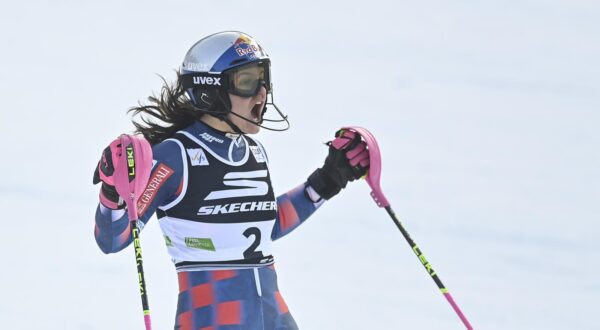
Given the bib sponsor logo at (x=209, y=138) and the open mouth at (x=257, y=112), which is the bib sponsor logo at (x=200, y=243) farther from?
the open mouth at (x=257, y=112)

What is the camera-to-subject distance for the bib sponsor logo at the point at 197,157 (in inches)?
230

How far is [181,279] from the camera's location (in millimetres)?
5938

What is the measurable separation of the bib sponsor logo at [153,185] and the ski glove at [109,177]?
0.62 feet

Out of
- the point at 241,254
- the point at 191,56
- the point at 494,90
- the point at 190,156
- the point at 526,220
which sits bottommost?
the point at 241,254

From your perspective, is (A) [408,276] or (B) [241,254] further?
(A) [408,276]

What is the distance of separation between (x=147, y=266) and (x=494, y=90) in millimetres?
5070

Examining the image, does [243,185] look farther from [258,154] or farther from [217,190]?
[258,154]

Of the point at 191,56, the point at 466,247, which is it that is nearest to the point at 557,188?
the point at 466,247

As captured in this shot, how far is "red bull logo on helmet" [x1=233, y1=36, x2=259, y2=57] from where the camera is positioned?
236 inches

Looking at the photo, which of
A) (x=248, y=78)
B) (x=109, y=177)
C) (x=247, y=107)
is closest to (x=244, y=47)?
(x=248, y=78)

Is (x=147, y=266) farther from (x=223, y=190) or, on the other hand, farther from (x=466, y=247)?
(x=223, y=190)

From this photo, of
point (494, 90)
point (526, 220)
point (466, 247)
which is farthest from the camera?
point (494, 90)

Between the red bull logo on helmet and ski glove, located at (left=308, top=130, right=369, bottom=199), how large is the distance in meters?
0.59

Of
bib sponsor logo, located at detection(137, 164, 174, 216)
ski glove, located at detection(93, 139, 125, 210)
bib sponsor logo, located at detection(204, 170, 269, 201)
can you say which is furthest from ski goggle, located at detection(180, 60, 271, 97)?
ski glove, located at detection(93, 139, 125, 210)
